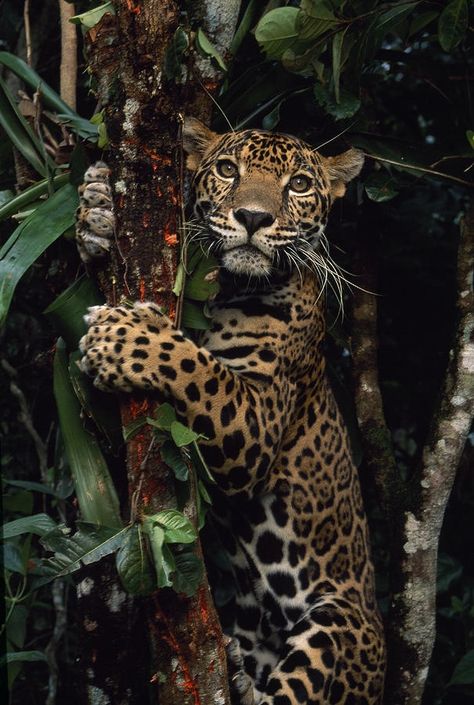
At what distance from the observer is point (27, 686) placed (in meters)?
6.34

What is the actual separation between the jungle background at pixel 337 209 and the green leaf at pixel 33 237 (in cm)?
2

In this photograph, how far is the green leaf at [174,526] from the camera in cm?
323

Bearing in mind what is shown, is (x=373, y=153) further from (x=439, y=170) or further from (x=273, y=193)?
(x=273, y=193)

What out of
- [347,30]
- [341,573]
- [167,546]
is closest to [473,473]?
[341,573]

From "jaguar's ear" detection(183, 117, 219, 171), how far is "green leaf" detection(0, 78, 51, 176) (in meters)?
0.71

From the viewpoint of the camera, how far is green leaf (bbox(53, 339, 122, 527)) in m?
3.82

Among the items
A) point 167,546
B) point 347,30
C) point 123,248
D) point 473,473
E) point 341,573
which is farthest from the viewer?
point 473,473

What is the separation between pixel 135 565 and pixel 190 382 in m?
0.90

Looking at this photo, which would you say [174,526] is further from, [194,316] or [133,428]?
[194,316]

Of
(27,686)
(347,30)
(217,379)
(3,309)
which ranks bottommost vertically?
(27,686)

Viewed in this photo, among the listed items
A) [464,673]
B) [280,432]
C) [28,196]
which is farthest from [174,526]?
[464,673]

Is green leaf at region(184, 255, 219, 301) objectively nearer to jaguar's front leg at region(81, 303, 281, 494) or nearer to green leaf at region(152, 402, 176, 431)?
jaguar's front leg at region(81, 303, 281, 494)

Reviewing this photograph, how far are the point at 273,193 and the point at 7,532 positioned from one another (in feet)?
6.60

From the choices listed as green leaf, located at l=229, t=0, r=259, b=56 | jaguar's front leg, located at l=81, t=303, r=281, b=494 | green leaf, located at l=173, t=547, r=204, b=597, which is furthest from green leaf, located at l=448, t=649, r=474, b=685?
green leaf, located at l=229, t=0, r=259, b=56
